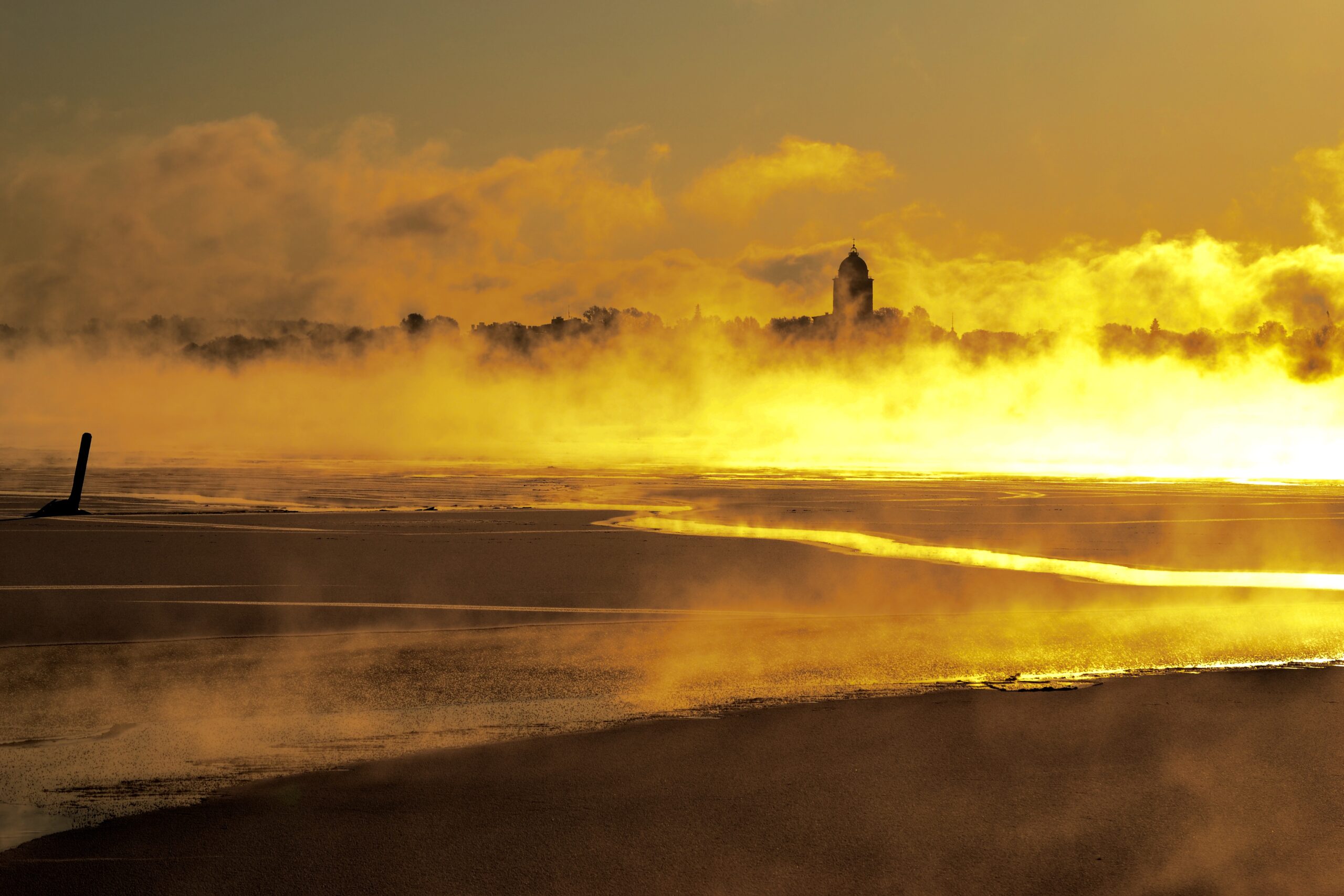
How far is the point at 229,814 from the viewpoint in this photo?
5492mm

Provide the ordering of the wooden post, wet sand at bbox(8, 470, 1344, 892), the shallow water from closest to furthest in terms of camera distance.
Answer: wet sand at bbox(8, 470, 1344, 892), the shallow water, the wooden post

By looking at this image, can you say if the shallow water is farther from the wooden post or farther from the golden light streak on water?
the wooden post

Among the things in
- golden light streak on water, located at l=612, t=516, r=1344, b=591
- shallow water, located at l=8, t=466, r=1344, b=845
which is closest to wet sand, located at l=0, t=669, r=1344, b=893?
shallow water, located at l=8, t=466, r=1344, b=845

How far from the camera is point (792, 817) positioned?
549cm

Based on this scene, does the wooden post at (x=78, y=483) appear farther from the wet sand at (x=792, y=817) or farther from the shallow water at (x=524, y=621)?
the wet sand at (x=792, y=817)

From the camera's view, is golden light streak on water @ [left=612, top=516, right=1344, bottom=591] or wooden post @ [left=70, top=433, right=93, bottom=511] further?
wooden post @ [left=70, top=433, right=93, bottom=511]

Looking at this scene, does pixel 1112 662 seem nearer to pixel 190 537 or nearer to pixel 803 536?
pixel 803 536

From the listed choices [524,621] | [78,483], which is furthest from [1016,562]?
[78,483]

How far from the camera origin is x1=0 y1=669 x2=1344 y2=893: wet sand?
4.78 meters

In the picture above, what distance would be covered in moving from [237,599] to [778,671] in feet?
19.7

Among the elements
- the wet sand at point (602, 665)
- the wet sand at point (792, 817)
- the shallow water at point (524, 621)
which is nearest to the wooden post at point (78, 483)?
the shallow water at point (524, 621)

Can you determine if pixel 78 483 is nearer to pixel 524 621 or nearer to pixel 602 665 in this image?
pixel 524 621

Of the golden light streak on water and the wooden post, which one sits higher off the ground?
the wooden post

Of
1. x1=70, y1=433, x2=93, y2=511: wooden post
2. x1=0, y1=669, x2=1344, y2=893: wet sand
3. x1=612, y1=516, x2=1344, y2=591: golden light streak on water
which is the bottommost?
x1=0, y1=669, x2=1344, y2=893: wet sand
